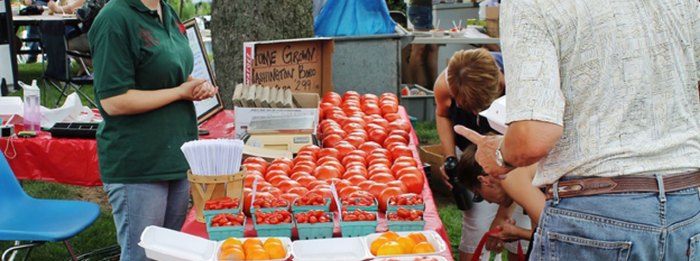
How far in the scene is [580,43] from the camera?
225cm

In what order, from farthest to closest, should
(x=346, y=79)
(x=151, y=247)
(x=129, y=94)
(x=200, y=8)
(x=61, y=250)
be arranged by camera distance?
(x=200, y=8) → (x=346, y=79) → (x=61, y=250) → (x=129, y=94) → (x=151, y=247)

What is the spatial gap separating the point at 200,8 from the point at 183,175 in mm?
14733

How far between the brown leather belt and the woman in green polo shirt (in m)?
1.69

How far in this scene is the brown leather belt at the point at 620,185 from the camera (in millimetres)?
2281

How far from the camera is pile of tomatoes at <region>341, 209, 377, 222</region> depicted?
9.91 feet

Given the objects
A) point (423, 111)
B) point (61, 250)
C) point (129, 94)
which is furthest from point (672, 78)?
point (423, 111)

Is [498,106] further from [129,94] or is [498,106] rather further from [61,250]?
[61,250]

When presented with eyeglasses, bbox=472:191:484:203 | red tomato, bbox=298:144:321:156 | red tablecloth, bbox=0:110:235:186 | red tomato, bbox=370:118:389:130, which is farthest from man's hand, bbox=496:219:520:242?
red tablecloth, bbox=0:110:235:186

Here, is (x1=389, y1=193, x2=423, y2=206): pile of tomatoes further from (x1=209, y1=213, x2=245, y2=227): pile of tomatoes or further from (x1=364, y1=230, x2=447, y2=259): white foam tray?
(x1=209, y1=213, x2=245, y2=227): pile of tomatoes

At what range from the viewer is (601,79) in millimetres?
2254

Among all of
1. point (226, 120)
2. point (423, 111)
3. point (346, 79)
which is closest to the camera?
point (226, 120)

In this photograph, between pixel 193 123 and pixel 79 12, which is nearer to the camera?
pixel 193 123

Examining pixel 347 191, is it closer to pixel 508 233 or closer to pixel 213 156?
pixel 213 156

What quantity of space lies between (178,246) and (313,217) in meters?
0.47
